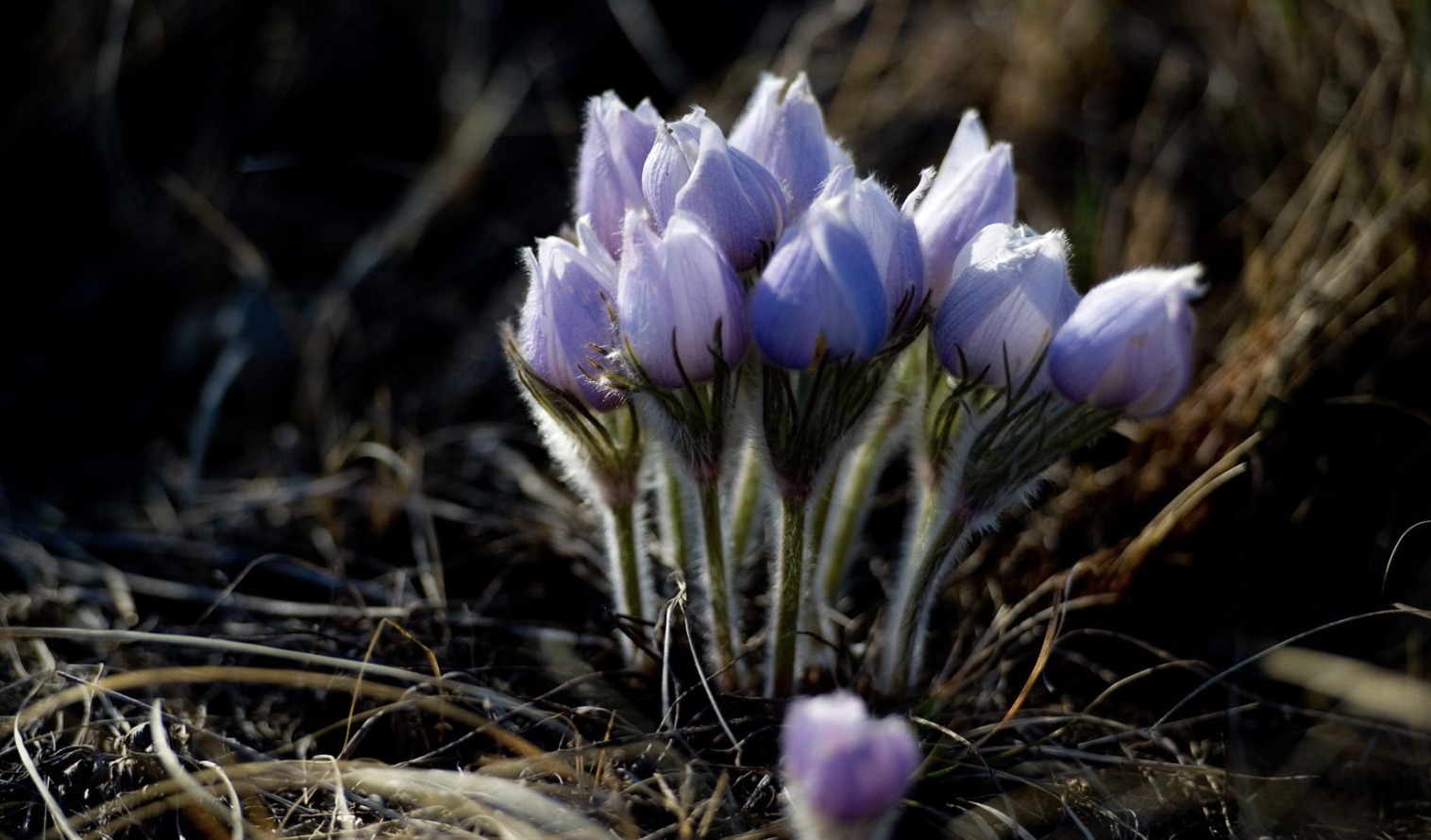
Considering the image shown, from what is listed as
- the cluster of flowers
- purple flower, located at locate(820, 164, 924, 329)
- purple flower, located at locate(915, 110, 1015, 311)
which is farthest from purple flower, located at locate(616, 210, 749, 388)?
purple flower, located at locate(915, 110, 1015, 311)

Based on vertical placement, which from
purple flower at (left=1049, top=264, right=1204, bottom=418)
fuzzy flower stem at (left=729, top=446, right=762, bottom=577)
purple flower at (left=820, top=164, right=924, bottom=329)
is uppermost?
purple flower at (left=820, top=164, right=924, bottom=329)

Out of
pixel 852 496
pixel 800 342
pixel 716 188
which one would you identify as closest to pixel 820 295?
pixel 800 342

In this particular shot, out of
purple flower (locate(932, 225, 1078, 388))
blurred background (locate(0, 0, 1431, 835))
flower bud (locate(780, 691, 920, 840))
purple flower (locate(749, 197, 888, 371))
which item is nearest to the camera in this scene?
flower bud (locate(780, 691, 920, 840))

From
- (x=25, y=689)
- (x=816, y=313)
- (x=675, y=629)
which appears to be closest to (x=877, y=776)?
(x=816, y=313)

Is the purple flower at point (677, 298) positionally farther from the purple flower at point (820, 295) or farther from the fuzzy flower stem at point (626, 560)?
the fuzzy flower stem at point (626, 560)

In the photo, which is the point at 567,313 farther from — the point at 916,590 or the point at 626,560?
the point at 916,590

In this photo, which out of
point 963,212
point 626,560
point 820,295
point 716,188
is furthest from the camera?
point 626,560

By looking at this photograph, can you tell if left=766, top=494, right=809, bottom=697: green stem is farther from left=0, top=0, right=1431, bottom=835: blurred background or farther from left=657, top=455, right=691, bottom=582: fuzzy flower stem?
left=0, top=0, right=1431, bottom=835: blurred background

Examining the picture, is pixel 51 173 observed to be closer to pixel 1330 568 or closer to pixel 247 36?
pixel 247 36
